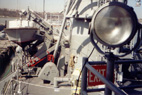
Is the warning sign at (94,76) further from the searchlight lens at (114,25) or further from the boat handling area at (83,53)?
the searchlight lens at (114,25)

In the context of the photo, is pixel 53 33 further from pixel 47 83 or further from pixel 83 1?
pixel 83 1

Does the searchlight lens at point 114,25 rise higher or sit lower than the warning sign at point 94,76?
higher

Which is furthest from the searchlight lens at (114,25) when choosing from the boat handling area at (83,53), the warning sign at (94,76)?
the warning sign at (94,76)

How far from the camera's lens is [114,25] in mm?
1623

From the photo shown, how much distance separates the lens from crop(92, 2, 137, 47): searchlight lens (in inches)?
62.7

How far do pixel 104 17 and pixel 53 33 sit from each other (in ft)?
39.9

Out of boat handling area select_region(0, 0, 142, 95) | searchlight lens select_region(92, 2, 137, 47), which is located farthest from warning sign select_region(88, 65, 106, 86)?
searchlight lens select_region(92, 2, 137, 47)

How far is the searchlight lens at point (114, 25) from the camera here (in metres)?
1.59

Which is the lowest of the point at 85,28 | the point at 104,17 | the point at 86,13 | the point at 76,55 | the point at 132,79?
the point at 132,79

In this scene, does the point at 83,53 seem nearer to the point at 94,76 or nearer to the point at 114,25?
the point at 94,76

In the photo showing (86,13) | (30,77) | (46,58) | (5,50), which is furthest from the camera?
(5,50)

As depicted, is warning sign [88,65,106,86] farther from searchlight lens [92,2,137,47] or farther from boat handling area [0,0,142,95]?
searchlight lens [92,2,137,47]

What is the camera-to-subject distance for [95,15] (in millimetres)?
1638

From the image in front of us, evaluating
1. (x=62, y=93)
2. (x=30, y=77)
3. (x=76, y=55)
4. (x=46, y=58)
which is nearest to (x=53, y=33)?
(x=46, y=58)
